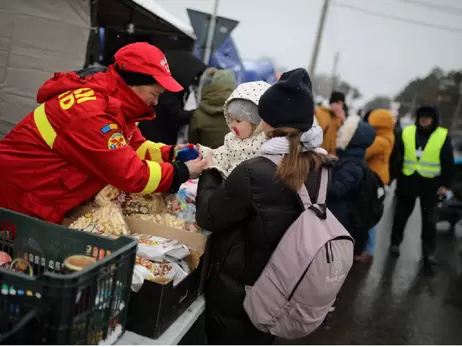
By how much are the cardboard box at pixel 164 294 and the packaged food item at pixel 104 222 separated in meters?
0.11

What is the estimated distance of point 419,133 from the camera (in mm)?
6070

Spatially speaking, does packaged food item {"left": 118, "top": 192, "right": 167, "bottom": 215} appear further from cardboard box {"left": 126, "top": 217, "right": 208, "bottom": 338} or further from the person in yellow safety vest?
the person in yellow safety vest

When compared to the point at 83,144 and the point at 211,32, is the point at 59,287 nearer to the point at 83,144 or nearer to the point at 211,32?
the point at 83,144

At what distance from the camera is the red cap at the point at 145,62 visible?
210cm

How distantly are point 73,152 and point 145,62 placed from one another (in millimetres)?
521

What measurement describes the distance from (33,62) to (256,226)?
3662 mm

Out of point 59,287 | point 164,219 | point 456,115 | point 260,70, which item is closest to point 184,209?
point 164,219

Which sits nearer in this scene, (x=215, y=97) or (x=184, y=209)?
(x=184, y=209)

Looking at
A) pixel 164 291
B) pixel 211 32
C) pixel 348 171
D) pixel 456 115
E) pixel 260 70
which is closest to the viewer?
pixel 164 291

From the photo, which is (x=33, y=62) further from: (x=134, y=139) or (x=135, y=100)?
(x=135, y=100)

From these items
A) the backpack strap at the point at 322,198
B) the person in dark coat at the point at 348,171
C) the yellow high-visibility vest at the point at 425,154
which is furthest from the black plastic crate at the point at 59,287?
the yellow high-visibility vest at the point at 425,154

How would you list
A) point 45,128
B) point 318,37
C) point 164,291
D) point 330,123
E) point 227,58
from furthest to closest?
point 318,37
point 227,58
point 330,123
point 45,128
point 164,291

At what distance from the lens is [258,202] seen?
6.75 feet

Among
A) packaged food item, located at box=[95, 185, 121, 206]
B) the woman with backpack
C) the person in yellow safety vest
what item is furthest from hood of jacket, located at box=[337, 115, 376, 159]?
packaged food item, located at box=[95, 185, 121, 206]
